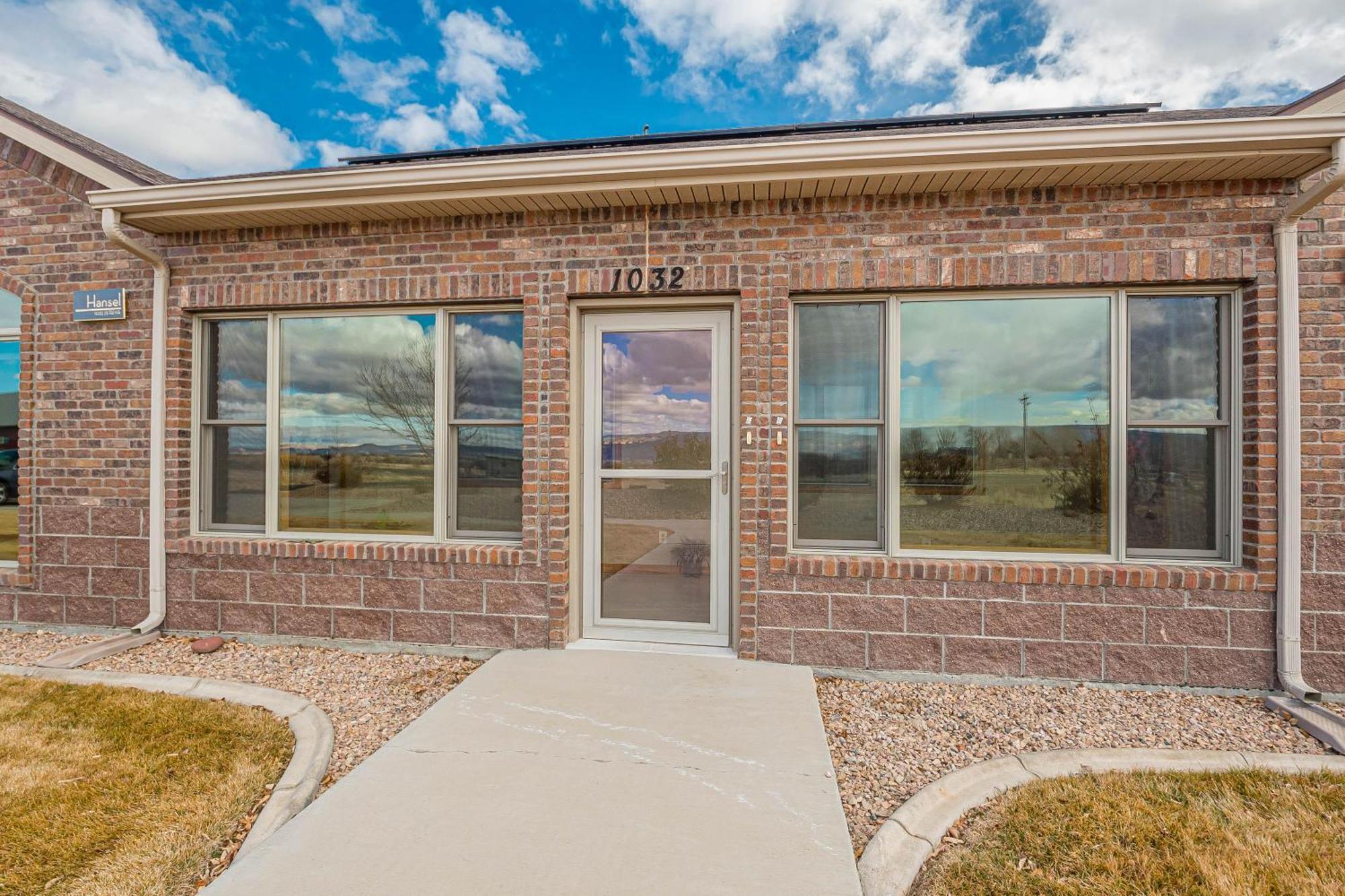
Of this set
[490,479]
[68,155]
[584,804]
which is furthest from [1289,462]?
[68,155]

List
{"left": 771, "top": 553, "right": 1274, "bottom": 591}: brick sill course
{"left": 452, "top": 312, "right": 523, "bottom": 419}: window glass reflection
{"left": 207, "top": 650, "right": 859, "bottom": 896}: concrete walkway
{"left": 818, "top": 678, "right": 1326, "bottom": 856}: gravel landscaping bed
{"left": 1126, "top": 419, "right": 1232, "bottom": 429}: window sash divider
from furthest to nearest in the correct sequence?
1. {"left": 452, "top": 312, "right": 523, "bottom": 419}: window glass reflection
2. {"left": 1126, "top": 419, "right": 1232, "bottom": 429}: window sash divider
3. {"left": 771, "top": 553, "right": 1274, "bottom": 591}: brick sill course
4. {"left": 818, "top": 678, "right": 1326, "bottom": 856}: gravel landscaping bed
5. {"left": 207, "top": 650, "right": 859, "bottom": 896}: concrete walkway

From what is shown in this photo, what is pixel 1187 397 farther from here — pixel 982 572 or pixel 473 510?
pixel 473 510

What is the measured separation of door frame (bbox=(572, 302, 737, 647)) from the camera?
4066mm

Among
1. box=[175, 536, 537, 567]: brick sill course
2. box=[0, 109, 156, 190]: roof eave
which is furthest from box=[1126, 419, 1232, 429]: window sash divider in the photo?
box=[0, 109, 156, 190]: roof eave

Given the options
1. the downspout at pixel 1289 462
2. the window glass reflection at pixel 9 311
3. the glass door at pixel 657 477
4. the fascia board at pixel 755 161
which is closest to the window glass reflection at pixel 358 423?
the fascia board at pixel 755 161

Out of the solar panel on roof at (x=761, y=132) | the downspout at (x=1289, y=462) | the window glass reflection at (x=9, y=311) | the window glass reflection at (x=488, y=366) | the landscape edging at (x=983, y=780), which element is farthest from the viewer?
the window glass reflection at (x=9, y=311)

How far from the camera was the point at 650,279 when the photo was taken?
13.1 feet

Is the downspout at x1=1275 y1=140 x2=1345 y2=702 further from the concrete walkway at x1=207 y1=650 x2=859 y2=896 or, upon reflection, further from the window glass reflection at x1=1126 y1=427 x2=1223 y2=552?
A: the concrete walkway at x1=207 y1=650 x2=859 y2=896

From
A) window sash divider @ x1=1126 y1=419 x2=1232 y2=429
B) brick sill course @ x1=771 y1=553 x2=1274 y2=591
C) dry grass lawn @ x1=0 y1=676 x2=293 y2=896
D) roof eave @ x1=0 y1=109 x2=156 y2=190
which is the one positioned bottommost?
dry grass lawn @ x1=0 y1=676 x2=293 y2=896

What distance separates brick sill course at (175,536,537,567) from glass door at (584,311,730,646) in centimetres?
55

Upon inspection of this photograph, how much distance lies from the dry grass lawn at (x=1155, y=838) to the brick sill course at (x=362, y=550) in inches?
111

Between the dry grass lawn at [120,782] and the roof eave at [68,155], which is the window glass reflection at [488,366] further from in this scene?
the roof eave at [68,155]

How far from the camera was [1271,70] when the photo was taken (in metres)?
7.04

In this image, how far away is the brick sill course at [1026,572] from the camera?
3.57m
